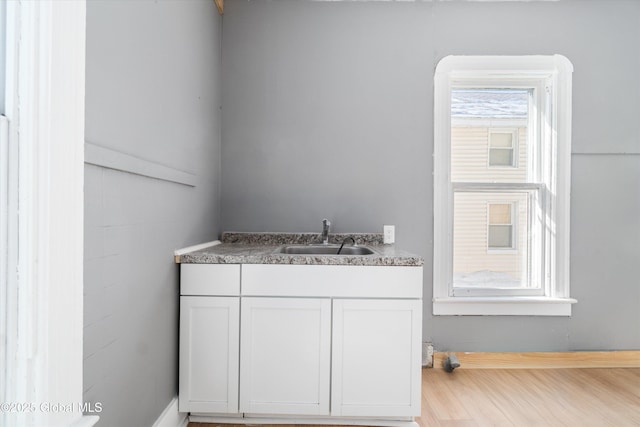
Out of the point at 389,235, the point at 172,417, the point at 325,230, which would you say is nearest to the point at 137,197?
the point at 172,417

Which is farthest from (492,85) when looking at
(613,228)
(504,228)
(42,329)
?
(42,329)

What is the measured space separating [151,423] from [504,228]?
2400 mm

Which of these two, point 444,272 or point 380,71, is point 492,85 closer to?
point 380,71

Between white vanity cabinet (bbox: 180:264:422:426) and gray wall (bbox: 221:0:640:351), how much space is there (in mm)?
805

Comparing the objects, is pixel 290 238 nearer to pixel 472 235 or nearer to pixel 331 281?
pixel 331 281

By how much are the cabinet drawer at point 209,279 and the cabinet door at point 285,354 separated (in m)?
0.11

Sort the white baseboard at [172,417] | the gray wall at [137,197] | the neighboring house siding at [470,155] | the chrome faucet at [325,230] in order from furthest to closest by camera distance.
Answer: the neighboring house siding at [470,155], the chrome faucet at [325,230], the white baseboard at [172,417], the gray wall at [137,197]

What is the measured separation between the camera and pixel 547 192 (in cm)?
254

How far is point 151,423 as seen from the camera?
4.95 feet

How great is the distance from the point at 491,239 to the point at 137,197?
2269 mm

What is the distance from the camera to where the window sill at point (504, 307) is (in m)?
2.46

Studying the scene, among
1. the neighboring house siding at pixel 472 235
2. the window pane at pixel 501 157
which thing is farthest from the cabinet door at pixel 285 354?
the window pane at pixel 501 157

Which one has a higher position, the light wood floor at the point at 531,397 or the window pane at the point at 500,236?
the window pane at the point at 500,236

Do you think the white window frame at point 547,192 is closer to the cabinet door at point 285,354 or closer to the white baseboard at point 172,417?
the cabinet door at point 285,354
